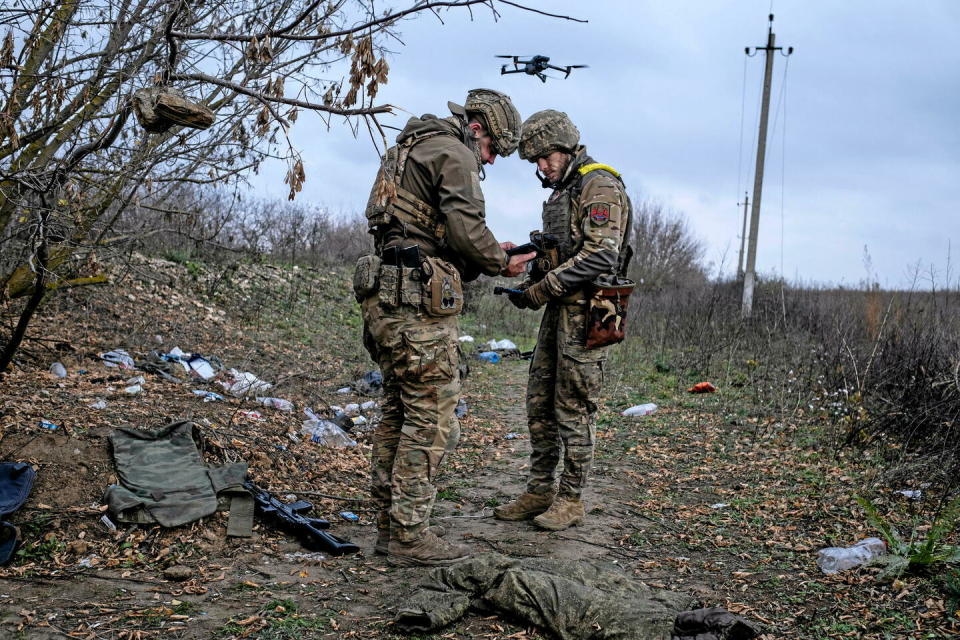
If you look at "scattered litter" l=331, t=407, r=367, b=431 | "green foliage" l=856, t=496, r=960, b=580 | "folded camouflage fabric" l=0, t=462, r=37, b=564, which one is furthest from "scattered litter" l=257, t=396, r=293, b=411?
"green foliage" l=856, t=496, r=960, b=580

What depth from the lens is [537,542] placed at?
13.4 ft

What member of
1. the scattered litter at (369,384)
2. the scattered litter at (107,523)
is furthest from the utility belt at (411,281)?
the scattered litter at (369,384)

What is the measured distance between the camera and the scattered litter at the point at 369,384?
8062mm

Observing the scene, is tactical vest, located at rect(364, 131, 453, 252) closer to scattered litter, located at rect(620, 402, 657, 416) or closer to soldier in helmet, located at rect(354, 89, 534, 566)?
soldier in helmet, located at rect(354, 89, 534, 566)

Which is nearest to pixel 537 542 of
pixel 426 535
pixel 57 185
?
pixel 426 535

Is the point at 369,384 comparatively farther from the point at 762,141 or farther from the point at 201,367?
the point at 762,141

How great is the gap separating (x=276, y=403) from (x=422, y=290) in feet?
11.1

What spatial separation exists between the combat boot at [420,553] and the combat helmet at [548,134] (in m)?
2.34

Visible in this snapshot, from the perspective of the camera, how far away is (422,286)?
3656mm

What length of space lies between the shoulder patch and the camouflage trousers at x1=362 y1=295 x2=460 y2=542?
1.09 m

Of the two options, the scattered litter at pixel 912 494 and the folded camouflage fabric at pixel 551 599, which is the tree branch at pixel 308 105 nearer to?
the folded camouflage fabric at pixel 551 599

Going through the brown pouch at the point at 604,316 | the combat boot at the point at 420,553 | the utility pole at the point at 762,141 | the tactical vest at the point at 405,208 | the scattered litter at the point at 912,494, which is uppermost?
the utility pole at the point at 762,141

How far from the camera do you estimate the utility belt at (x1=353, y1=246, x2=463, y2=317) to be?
143 inches

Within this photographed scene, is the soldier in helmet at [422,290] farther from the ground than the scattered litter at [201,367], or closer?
farther from the ground
